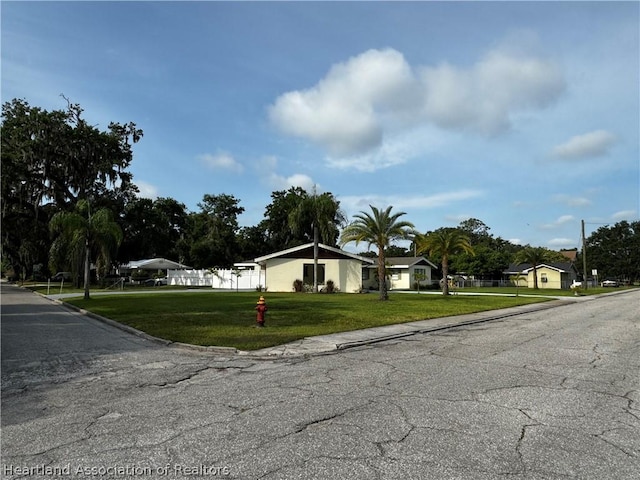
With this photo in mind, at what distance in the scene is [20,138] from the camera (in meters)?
43.8

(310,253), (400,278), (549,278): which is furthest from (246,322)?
(549,278)

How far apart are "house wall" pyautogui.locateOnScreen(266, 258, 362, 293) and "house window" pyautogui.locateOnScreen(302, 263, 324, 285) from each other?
18 centimetres

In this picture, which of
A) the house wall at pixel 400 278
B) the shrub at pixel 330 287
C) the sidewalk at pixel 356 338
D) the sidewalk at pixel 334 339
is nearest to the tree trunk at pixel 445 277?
the shrub at pixel 330 287

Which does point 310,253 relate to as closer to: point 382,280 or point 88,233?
point 382,280

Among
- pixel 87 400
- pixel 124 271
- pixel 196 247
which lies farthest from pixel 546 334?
pixel 124 271

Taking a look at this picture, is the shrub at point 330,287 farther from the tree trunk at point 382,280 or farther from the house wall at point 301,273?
the tree trunk at point 382,280

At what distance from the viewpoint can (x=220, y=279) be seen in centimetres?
4631

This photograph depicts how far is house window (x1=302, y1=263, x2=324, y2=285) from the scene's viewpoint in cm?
3772

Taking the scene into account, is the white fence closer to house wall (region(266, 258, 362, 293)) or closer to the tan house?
house wall (region(266, 258, 362, 293))

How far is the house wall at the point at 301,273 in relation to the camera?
1489 inches

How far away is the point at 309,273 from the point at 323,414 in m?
32.5

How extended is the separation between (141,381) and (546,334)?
435 inches

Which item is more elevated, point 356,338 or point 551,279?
point 551,279

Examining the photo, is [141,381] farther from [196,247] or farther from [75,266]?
[196,247]
